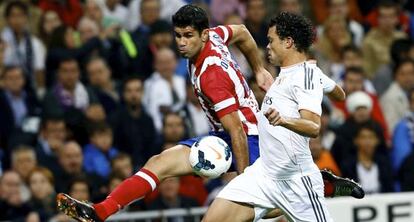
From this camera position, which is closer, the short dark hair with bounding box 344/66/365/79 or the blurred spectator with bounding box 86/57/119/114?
the blurred spectator with bounding box 86/57/119/114

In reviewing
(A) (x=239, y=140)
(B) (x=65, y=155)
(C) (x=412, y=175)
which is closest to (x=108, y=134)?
(B) (x=65, y=155)

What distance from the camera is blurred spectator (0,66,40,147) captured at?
16.2m

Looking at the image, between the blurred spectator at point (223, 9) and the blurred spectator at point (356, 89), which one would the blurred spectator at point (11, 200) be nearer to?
the blurred spectator at point (356, 89)

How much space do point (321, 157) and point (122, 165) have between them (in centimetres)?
213

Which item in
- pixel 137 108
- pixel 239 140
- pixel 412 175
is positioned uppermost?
pixel 239 140

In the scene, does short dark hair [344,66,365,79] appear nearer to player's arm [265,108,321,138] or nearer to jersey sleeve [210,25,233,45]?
jersey sleeve [210,25,233,45]

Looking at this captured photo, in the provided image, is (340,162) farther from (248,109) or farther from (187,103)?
(248,109)

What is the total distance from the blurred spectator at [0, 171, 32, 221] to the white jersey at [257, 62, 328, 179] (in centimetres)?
404

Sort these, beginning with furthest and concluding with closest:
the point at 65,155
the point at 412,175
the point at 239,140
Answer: the point at 412,175 < the point at 65,155 < the point at 239,140

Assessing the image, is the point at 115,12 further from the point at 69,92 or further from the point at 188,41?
the point at 188,41

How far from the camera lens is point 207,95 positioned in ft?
38.2

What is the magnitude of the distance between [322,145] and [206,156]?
4.80 meters

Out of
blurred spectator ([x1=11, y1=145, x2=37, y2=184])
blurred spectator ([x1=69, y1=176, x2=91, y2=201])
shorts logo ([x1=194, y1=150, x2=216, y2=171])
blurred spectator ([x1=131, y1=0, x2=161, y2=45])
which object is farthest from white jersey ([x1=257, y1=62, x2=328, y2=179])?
blurred spectator ([x1=131, y1=0, x2=161, y2=45])

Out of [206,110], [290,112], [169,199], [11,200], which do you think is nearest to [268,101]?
[290,112]
